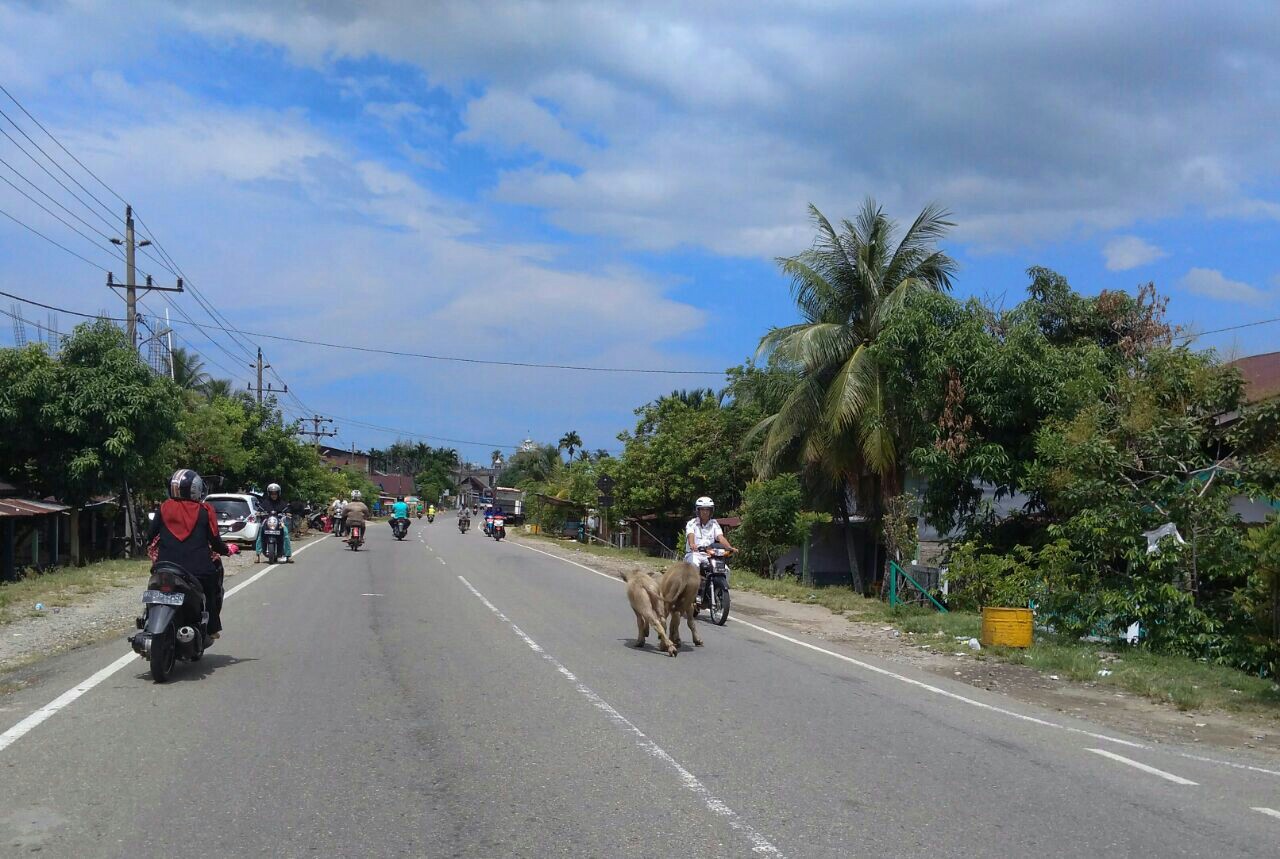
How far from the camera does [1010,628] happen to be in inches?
554

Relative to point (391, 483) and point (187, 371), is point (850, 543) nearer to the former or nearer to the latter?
point (187, 371)

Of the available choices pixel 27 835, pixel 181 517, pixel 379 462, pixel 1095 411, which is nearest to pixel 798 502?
pixel 1095 411

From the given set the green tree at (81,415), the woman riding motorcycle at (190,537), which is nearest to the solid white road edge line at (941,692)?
the woman riding motorcycle at (190,537)

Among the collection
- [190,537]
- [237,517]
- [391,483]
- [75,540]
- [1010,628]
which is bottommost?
[1010,628]

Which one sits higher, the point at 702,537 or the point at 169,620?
the point at 702,537

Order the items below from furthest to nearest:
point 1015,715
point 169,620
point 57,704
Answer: point 1015,715 → point 169,620 → point 57,704

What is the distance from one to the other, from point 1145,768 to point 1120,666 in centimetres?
552

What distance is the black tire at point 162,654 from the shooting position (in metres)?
9.15

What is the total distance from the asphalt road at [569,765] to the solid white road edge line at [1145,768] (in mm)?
33

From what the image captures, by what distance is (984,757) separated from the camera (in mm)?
7609

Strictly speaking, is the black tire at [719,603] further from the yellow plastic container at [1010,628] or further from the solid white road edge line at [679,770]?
the solid white road edge line at [679,770]

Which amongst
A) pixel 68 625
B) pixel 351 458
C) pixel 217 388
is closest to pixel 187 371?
pixel 217 388

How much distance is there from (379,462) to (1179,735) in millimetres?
162252

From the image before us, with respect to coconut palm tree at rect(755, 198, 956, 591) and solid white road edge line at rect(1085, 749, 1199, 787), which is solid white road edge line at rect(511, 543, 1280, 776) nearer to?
solid white road edge line at rect(1085, 749, 1199, 787)
